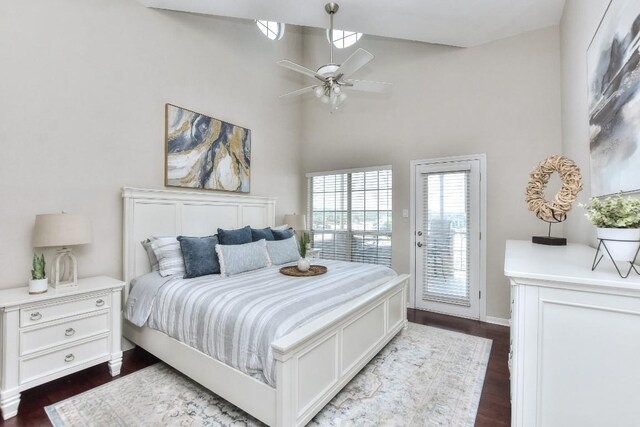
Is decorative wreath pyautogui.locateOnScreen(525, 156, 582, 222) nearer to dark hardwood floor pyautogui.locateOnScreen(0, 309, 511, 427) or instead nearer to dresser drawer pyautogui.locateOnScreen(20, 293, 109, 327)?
dark hardwood floor pyautogui.locateOnScreen(0, 309, 511, 427)

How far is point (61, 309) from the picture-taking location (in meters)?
2.25

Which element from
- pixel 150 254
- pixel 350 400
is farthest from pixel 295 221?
pixel 350 400

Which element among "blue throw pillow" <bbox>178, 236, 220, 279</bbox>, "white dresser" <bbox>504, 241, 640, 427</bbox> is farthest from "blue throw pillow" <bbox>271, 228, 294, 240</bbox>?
"white dresser" <bbox>504, 241, 640, 427</bbox>

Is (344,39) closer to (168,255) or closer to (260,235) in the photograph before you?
(260,235)

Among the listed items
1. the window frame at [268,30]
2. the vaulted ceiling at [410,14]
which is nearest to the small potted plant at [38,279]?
the vaulted ceiling at [410,14]

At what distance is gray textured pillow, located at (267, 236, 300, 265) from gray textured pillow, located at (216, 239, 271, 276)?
0.53ft

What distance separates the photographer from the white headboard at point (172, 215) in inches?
116

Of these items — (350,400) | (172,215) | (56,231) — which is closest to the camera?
(350,400)

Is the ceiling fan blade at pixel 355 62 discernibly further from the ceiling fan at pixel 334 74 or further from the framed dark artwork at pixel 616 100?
the framed dark artwork at pixel 616 100

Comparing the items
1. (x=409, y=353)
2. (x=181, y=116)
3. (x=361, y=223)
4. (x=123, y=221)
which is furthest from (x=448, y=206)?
(x=123, y=221)

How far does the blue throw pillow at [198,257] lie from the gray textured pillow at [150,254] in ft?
1.18

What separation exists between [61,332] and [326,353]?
2.01 meters

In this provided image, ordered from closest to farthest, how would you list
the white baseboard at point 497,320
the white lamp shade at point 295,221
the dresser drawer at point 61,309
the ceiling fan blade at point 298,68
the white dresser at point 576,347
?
the white dresser at point 576,347
the dresser drawer at point 61,309
the ceiling fan blade at point 298,68
the white baseboard at point 497,320
the white lamp shade at point 295,221

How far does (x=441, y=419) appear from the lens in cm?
197
